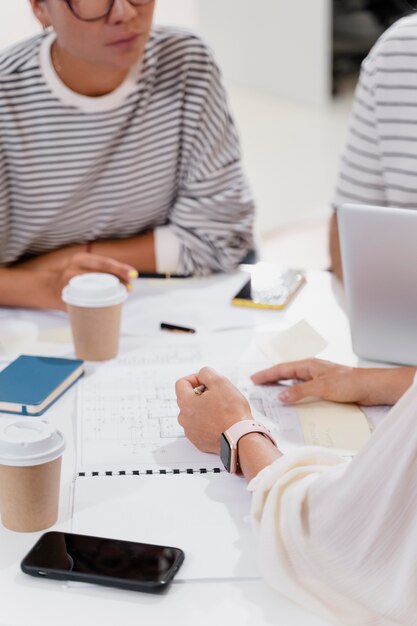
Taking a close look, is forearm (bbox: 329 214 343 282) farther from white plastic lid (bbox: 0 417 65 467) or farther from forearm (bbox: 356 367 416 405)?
white plastic lid (bbox: 0 417 65 467)

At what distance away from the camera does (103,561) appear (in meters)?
1.08

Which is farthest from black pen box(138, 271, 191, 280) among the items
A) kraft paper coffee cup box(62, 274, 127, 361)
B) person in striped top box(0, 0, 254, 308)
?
kraft paper coffee cup box(62, 274, 127, 361)

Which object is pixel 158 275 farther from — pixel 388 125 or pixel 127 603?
pixel 127 603

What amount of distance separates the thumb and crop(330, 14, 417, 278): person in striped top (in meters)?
0.52

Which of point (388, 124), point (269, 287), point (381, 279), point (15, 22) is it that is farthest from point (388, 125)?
point (15, 22)

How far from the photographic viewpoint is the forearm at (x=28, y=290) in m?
1.79

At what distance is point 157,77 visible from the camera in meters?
1.95

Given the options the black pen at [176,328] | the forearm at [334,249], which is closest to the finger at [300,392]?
the black pen at [176,328]

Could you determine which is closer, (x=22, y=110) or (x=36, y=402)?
(x=36, y=402)

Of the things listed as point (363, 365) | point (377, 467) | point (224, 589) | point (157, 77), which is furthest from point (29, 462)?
point (157, 77)

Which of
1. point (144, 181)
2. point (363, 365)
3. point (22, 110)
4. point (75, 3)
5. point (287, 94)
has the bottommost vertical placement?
point (287, 94)

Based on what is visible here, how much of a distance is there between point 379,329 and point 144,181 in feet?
2.16

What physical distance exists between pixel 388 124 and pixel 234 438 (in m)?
0.87

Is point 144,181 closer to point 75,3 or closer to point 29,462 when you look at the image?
point 75,3
